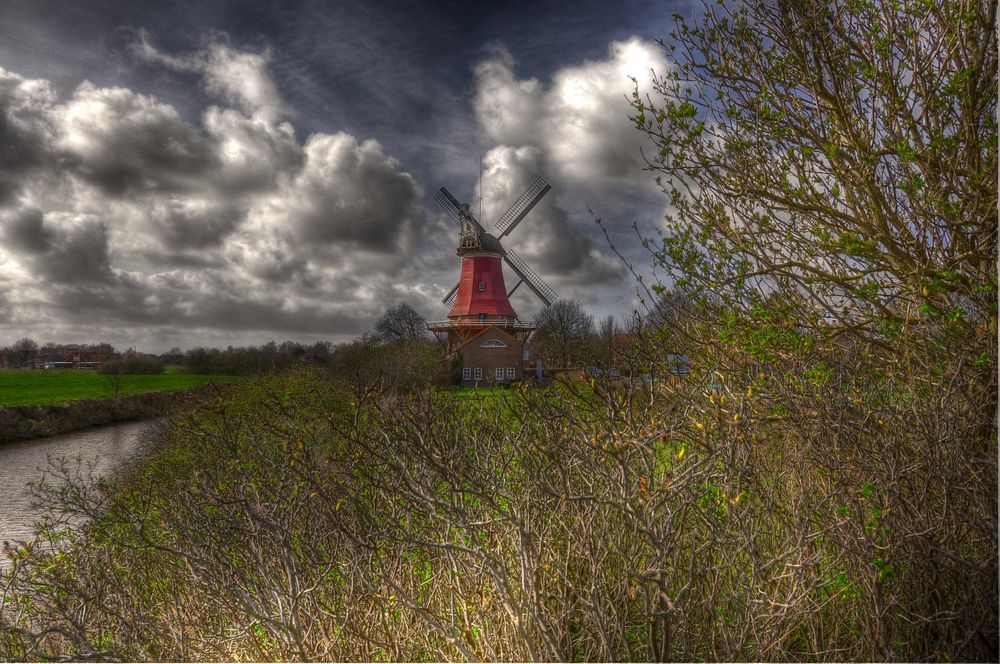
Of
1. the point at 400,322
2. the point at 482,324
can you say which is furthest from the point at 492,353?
the point at 400,322

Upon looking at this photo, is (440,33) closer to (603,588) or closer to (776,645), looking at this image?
(603,588)

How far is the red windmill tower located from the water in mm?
12643

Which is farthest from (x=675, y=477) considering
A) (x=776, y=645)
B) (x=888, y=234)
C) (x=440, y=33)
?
(x=440, y=33)

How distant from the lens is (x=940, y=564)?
339cm

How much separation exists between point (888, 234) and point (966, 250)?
416mm

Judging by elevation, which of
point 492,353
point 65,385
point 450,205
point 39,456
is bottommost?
point 39,456

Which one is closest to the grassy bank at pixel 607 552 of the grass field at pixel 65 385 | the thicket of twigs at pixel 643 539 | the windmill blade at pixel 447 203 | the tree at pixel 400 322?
the thicket of twigs at pixel 643 539

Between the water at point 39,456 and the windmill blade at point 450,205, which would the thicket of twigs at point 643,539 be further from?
the windmill blade at point 450,205

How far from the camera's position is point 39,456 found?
1658 cm

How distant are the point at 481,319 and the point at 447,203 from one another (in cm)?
844

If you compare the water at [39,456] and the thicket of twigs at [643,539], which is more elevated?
the thicket of twigs at [643,539]

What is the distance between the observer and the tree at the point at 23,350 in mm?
11264

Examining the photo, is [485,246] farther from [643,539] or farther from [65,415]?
[643,539]

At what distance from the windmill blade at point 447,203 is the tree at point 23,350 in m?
23.1
